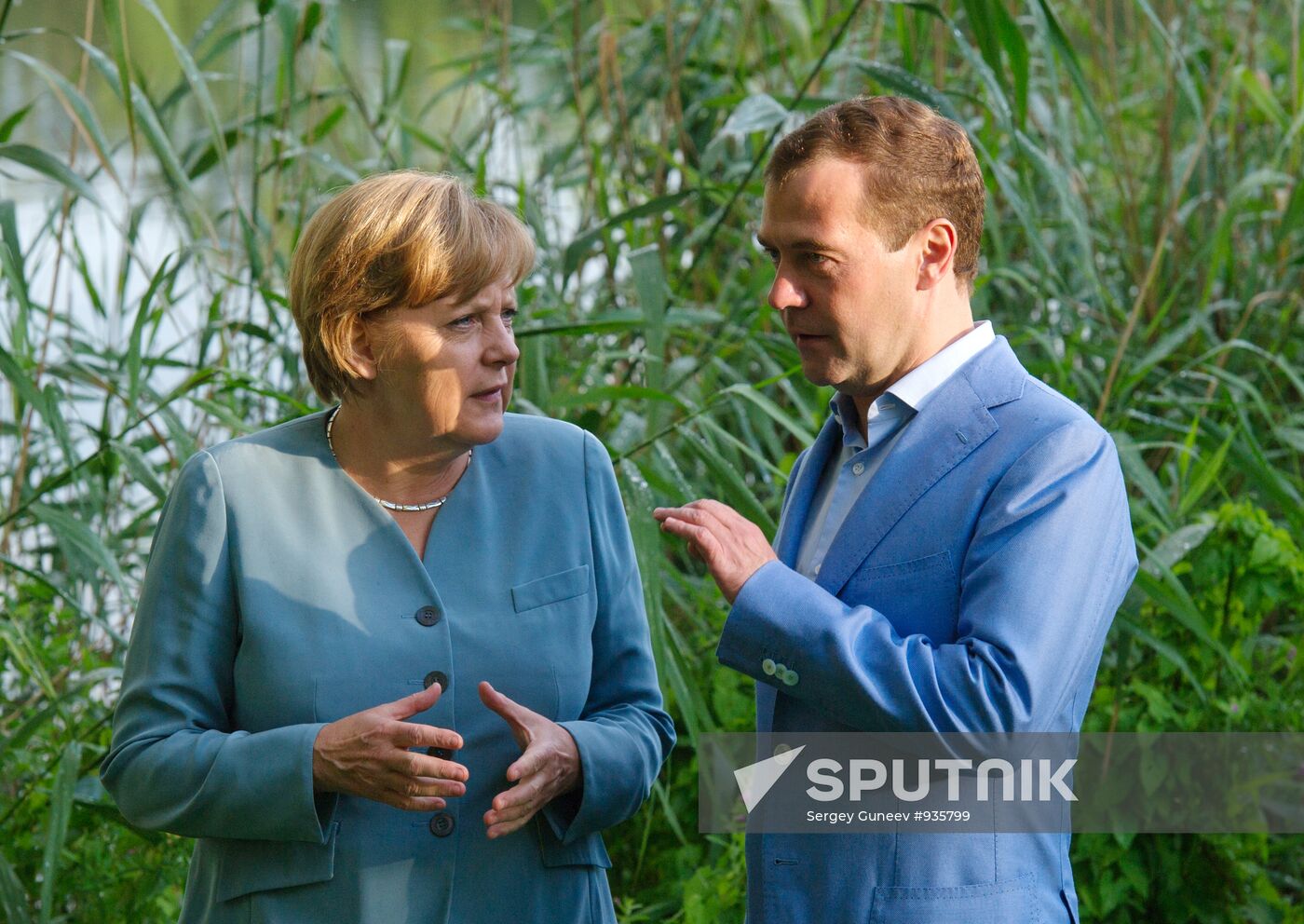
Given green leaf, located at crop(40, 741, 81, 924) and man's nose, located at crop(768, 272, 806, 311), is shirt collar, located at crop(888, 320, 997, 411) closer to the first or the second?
man's nose, located at crop(768, 272, 806, 311)

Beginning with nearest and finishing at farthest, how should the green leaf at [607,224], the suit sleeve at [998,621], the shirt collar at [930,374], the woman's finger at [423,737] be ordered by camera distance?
the suit sleeve at [998,621] → the woman's finger at [423,737] → the shirt collar at [930,374] → the green leaf at [607,224]

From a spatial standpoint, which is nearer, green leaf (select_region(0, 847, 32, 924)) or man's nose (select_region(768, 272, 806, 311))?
man's nose (select_region(768, 272, 806, 311))

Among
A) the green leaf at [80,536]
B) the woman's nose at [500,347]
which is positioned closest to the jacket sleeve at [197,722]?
the woman's nose at [500,347]

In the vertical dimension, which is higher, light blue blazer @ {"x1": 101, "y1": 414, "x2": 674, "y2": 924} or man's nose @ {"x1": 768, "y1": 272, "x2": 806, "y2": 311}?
man's nose @ {"x1": 768, "y1": 272, "x2": 806, "y2": 311}

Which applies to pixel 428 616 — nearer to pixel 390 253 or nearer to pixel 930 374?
pixel 390 253

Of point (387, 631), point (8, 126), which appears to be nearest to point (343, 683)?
point (387, 631)

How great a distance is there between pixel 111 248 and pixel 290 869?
4.68 metres

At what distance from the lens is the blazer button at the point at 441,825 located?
1.63m

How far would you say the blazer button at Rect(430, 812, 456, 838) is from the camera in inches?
64.3

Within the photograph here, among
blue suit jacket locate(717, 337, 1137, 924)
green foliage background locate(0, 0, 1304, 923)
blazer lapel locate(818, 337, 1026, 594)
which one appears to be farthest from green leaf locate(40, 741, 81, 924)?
blazer lapel locate(818, 337, 1026, 594)

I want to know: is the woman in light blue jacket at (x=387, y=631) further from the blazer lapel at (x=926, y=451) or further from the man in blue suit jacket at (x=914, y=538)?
the blazer lapel at (x=926, y=451)

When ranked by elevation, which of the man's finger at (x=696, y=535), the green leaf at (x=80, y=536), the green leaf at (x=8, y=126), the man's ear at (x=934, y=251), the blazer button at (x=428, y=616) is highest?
the green leaf at (x=8, y=126)

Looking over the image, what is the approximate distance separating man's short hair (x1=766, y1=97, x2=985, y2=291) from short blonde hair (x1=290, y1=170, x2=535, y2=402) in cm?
34

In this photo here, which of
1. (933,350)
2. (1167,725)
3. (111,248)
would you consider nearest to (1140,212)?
(1167,725)
